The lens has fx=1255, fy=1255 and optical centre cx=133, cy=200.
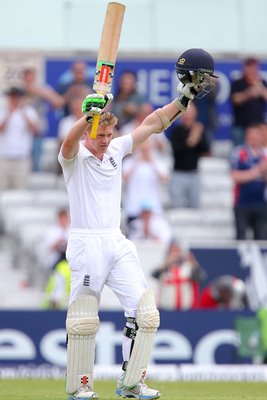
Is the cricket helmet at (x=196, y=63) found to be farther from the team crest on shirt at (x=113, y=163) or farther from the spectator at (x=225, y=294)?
the spectator at (x=225, y=294)

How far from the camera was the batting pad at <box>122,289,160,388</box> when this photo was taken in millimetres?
8586

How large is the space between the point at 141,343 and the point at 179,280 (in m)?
6.04

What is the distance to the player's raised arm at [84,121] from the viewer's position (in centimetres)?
808

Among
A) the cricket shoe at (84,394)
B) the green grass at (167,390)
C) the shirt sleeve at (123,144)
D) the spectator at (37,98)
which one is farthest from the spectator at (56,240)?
the cricket shoe at (84,394)

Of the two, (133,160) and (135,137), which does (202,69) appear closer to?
(135,137)

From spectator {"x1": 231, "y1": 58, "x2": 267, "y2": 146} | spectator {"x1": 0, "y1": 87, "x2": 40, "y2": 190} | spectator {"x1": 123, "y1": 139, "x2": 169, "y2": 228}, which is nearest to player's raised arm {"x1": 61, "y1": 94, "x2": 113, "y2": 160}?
spectator {"x1": 123, "y1": 139, "x2": 169, "y2": 228}

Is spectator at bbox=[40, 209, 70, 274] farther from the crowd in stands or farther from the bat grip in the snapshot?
the bat grip

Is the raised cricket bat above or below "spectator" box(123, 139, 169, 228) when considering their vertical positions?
below

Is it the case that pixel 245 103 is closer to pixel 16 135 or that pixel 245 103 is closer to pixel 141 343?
pixel 16 135

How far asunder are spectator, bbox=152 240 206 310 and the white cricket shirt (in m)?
6.01

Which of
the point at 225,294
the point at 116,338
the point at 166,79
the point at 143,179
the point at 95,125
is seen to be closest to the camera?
the point at 95,125

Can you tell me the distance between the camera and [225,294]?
48.5 ft

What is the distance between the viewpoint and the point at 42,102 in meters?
17.6

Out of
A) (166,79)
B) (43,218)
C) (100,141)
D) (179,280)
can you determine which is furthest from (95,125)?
(166,79)
